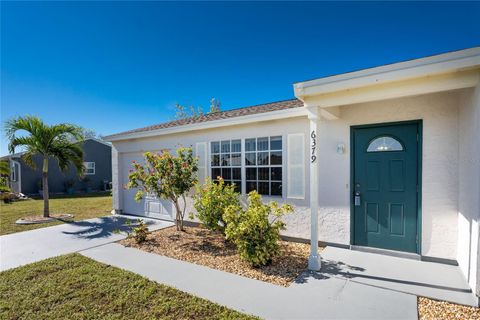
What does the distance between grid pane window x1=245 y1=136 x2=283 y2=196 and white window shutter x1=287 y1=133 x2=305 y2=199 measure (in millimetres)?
272

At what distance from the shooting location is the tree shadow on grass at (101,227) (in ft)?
22.0

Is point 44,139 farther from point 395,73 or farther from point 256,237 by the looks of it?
point 395,73

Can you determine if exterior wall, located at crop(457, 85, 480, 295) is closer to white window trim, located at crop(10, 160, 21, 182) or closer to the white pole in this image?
the white pole

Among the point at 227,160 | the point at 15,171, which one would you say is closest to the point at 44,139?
the point at 227,160

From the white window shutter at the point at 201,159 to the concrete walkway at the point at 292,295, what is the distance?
341cm

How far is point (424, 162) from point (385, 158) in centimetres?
64

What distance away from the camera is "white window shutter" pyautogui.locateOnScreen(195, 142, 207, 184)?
7.41 metres

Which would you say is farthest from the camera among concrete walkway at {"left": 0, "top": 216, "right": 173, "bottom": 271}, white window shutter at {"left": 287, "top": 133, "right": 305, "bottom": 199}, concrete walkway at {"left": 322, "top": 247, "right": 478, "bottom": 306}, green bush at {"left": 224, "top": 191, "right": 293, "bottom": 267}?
white window shutter at {"left": 287, "top": 133, "right": 305, "bottom": 199}

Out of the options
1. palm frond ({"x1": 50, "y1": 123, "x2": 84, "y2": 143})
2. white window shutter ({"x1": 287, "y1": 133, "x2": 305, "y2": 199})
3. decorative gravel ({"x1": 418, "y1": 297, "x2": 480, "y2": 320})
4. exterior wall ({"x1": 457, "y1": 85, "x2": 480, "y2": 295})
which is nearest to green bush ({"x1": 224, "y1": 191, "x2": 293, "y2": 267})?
white window shutter ({"x1": 287, "y1": 133, "x2": 305, "y2": 199})

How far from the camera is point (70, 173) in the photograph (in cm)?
2050

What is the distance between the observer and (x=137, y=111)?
19969 mm

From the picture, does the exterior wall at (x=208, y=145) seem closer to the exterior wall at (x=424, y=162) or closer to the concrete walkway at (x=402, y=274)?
the exterior wall at (x=424, y=162)

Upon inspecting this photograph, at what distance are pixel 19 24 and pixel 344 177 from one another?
1075cm

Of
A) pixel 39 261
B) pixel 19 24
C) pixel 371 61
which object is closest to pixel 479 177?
pixel 371 61
